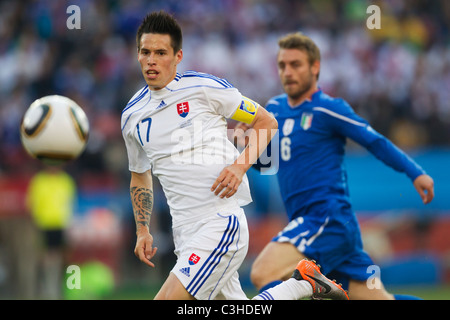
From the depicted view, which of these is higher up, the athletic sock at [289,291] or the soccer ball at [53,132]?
the soccer ball at [53,132]

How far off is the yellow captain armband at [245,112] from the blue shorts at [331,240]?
54.8 inches

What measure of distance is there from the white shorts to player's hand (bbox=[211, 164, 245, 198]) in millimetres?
211

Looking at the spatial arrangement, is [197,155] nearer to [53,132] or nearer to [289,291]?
[289,291]

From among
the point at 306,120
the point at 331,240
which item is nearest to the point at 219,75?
the point at 306,120

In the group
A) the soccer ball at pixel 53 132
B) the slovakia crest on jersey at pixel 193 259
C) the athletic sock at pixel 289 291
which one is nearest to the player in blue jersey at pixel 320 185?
the athletic sock at pixel 289 291

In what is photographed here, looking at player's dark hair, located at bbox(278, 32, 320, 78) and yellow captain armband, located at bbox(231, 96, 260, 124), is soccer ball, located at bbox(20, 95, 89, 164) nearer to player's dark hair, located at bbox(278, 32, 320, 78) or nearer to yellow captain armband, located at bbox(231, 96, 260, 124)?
yellow captain armband, located at bbox(231, 96, 260, 124)

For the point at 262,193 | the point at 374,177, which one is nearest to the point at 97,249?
the point at 262,193

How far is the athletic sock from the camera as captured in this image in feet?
17.1

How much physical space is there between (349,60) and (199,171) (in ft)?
36.1

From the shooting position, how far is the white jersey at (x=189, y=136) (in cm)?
509

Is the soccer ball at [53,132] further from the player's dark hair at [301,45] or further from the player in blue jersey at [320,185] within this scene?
the player's dark hair at [301,45]

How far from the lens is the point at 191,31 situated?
1553cm

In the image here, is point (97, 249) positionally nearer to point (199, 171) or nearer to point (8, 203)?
point (8, 203)

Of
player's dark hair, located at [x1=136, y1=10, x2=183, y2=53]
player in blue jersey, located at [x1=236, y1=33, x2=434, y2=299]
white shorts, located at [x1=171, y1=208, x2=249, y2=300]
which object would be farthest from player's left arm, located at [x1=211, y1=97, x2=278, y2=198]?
player in blue jersey, located at [x1=236, y1=33, x2=434, y2=299]
